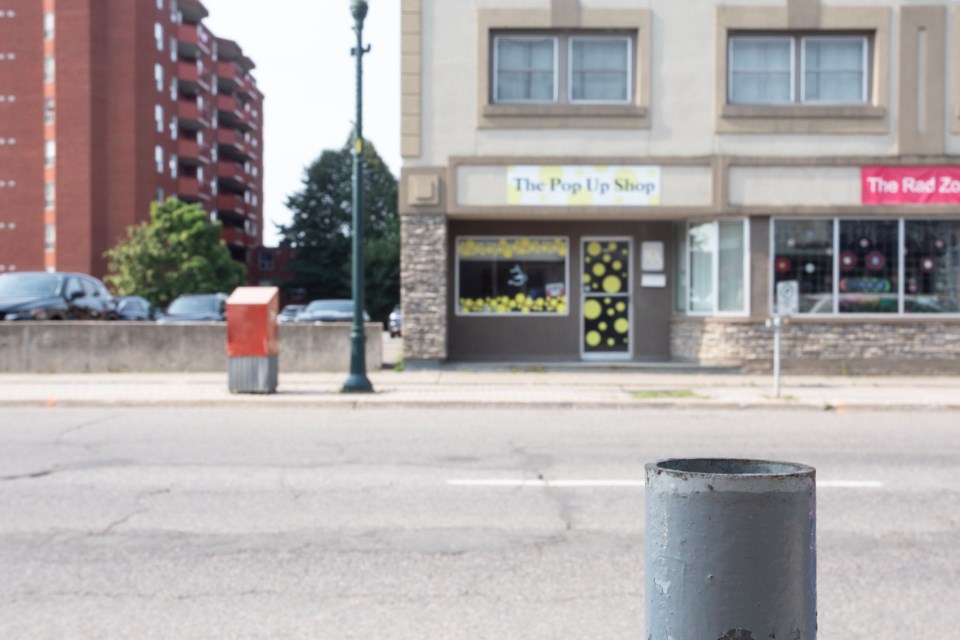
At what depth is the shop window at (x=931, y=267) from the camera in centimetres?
2005

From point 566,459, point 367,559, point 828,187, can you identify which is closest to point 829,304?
point 828,187

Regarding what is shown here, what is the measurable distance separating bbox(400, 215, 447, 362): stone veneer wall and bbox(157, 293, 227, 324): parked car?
940 cm

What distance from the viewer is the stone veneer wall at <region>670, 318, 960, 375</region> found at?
19891 millimetres

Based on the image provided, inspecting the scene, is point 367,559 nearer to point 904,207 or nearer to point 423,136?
point 423,136

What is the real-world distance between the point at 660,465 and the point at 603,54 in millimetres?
18292

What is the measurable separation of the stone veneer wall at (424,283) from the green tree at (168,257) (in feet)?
143

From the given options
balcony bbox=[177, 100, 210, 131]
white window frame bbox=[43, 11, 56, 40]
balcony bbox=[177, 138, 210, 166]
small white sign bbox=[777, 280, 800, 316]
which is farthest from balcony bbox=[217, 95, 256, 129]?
small white sign bbox=[777, 280, 800, 316]

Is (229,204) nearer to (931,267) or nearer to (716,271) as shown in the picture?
(716,271)

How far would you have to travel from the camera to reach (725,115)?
19.9 metres

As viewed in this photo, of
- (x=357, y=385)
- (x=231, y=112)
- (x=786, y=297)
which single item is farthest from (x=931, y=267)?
(x=231, y=112)

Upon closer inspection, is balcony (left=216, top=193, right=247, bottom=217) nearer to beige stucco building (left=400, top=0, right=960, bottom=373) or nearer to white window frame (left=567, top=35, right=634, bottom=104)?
beige stucco building (left=400, top=0, right=960, bottom=373)

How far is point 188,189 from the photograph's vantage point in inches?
3039

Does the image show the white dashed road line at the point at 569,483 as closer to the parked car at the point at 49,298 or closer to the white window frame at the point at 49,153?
the parked car at the point at 49,298

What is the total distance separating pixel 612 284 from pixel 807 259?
12.5 feet
